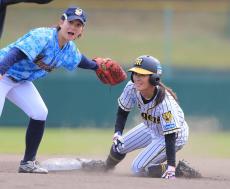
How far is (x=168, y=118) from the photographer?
6070 mm

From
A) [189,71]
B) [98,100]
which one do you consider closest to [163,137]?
[98,100]

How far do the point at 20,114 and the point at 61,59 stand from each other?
5933 mm

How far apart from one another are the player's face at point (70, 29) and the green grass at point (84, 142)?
3138mm

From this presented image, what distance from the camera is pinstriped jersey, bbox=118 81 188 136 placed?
6.05 metres

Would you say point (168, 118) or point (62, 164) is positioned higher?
point (168, 118)

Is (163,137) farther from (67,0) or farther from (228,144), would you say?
(67,0)

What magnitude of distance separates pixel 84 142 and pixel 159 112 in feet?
14.3

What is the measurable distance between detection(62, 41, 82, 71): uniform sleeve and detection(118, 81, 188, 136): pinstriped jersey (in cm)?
52

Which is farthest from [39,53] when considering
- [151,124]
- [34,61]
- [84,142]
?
[84,142]

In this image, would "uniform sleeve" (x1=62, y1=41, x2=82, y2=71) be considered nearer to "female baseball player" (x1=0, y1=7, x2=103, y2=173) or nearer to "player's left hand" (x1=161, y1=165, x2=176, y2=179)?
"female baseball player" (x1=0, y1=7, x2=103, y2=173)

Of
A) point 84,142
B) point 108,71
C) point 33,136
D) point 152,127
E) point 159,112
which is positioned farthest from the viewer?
point 84,142

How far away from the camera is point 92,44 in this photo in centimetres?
1609

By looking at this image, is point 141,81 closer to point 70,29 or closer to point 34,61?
point 70,29

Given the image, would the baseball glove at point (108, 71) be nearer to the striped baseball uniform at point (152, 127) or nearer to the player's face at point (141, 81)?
the striped baseball uniform at point (152, 127)
